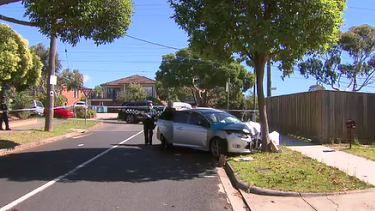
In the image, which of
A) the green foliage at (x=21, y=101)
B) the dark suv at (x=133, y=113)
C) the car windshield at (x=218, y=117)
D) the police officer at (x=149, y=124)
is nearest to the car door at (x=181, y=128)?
the car windshield at (x=218, y=117)

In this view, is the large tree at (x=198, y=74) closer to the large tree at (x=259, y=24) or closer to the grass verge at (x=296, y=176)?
the large tree at (x=259, y=24)

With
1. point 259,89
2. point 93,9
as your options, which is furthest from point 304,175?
point 93,9

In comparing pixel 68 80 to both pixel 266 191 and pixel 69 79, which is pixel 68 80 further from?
pixel 266 191

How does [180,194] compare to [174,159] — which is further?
[174,159]

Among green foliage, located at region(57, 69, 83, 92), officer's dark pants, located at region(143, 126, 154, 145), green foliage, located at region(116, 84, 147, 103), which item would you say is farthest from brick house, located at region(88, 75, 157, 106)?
officer's dark pants, located at region(143, 126, 154, 145)

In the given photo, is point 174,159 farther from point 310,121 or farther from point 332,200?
point 310,121

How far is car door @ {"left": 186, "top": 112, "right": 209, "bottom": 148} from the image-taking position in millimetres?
10906

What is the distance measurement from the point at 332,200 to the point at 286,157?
3727mm

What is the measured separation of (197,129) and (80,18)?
16.3 ft

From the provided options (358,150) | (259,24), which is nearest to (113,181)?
(259,24)

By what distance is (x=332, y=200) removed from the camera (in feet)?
19.4

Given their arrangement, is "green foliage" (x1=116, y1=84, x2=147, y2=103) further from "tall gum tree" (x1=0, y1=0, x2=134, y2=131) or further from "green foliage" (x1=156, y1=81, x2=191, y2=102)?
"tall gum tree" (x1=0, y1=0, x2=134, y2=131)

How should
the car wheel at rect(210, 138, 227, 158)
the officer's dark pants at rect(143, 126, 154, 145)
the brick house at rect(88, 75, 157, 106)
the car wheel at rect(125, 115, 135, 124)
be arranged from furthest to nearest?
the brick house at rect(88, 75, 157, 106), the car wheel at rect(125, 115, 135, 124), the officer's dark pants at rect(143, 126, 154, 145), the car wheel at rect(210, 138, 227, 158)

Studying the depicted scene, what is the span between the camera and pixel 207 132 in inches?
423
